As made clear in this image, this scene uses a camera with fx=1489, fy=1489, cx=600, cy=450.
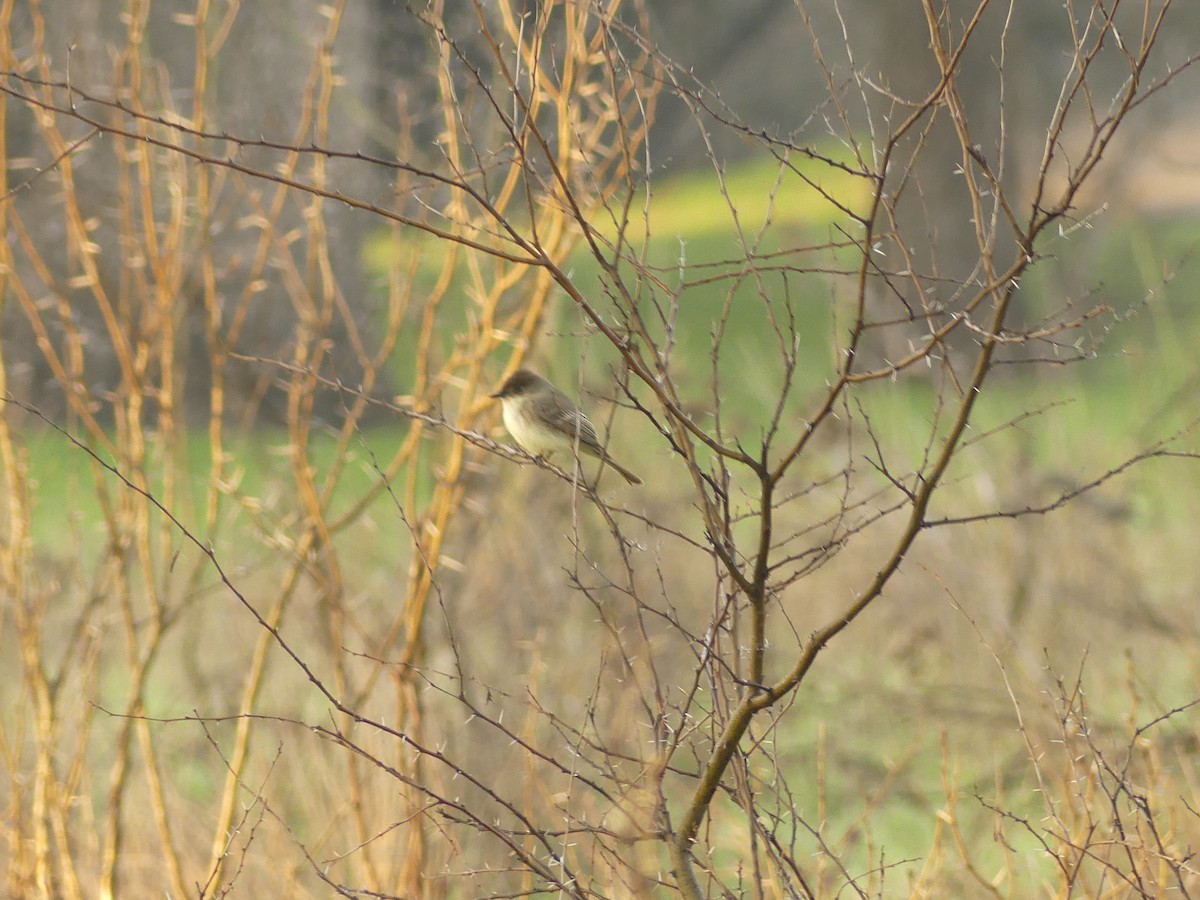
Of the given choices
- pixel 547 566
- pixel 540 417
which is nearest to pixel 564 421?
pixel 540 417

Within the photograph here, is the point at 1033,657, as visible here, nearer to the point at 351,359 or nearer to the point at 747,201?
the point at 351,359

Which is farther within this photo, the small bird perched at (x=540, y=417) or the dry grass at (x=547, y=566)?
the small bird perched at (x=540, y=417)

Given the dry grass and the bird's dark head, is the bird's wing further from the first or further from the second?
the dry grass

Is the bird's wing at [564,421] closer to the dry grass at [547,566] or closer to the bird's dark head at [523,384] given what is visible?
the bird's dark head at [523,384]

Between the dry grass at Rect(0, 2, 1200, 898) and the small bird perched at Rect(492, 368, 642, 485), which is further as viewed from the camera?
the small bird perched at Rect(492, 368, 642, 485)

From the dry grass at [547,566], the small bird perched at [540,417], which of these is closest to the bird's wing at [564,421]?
the small bird perched at [540,417]

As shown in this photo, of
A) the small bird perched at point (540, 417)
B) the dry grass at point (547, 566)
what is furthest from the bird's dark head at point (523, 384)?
the dry grass at point (547, 566)

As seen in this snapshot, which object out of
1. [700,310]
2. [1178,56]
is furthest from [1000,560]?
[1178,56]

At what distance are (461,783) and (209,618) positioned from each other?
3516mm

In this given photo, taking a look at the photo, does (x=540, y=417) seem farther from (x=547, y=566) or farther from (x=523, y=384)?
(x=547, y=566)

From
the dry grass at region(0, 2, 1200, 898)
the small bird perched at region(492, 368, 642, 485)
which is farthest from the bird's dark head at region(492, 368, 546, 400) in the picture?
the dry grass at region(0, 2, 1200, 898)

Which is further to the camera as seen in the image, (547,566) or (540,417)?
(547,566)

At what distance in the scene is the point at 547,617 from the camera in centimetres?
520

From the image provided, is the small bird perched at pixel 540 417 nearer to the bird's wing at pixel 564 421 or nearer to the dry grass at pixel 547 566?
the bird's wing at pixel 564 421
